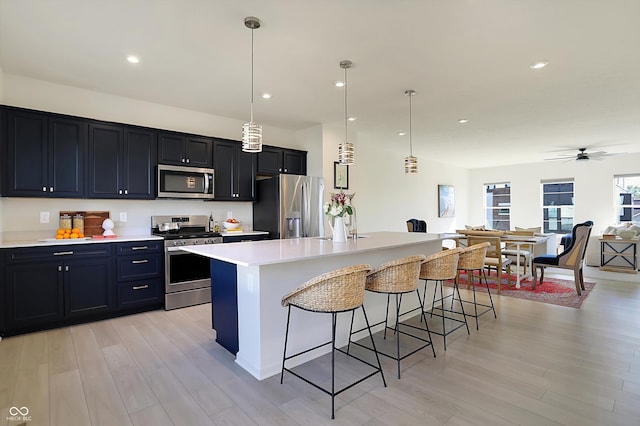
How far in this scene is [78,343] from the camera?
3076 mm

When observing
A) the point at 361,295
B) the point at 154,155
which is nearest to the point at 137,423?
the point at 361,295

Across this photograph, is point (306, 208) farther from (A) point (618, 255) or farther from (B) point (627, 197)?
(B) point (627, 197)

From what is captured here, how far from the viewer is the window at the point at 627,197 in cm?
773

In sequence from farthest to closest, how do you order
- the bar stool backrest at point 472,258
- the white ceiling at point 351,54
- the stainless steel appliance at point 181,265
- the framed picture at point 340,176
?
the framed picture at point 340,176 → the stainless steel appliance at point 181,265 → the bar stool backrest at point 472,258 → the white ceiling at point 351,54

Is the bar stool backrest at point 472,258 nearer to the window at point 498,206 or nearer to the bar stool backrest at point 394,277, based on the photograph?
the bar stool backrest at point 394,277

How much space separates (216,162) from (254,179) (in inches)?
25.5

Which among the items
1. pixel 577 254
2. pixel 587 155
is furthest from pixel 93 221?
pixel 587 155

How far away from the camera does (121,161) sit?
4.02 meters

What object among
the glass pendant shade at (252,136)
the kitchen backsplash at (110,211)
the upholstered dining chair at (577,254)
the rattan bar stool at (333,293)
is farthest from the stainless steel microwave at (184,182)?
the upholstered dining chair at (577,254)

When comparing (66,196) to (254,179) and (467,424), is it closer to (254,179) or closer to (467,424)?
(254,179)

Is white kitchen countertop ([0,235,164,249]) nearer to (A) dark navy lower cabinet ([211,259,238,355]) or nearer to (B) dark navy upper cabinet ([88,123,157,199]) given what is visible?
(B) dark navy upper cabinet ([88,123,157,199])

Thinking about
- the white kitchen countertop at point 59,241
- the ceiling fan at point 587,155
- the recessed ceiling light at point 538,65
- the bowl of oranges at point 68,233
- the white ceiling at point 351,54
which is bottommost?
the white kitchen countertop at point 59,241

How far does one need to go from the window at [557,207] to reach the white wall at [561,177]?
0.15m

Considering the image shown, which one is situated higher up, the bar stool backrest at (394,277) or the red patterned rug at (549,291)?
the bar stool backrest at (394,277)
